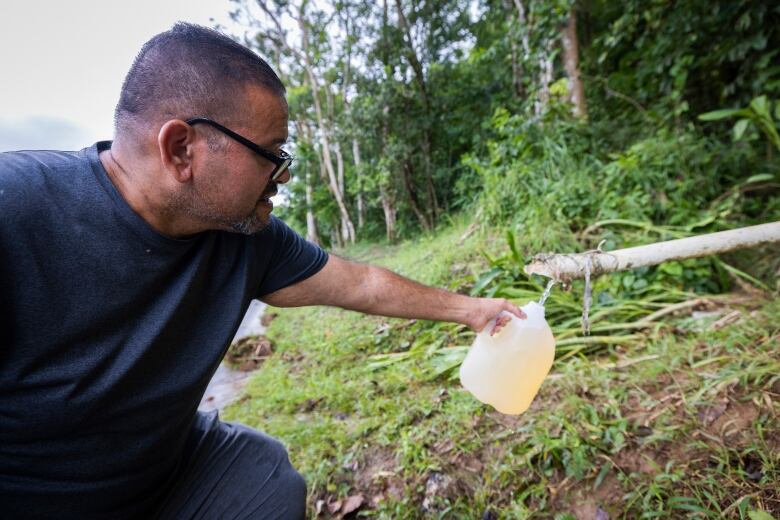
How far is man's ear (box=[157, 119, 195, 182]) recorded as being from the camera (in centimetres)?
99

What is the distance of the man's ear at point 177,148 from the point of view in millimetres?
989

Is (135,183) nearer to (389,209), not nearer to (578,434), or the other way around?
(578,434)

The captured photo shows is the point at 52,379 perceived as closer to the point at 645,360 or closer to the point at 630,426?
the point at 630,426

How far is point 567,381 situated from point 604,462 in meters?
0.54

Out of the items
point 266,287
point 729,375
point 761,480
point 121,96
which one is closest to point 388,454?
point 266,287

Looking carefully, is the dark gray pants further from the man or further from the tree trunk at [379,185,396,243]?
the tree trunk at [379,185,396,243]

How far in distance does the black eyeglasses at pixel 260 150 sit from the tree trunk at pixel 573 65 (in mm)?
4525

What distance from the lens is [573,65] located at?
4488 millimetres

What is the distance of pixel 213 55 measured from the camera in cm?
103

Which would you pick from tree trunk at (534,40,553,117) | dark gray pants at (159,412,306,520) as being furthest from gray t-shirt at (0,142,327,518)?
tree trunk at (534,40,553,117)

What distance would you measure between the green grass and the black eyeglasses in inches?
58.4

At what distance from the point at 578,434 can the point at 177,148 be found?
1953 mm

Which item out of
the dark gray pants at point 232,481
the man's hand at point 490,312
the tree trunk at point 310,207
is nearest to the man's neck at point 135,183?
the dark gray pants at point 232,481

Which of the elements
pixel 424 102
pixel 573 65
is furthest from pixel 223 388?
pixel 424 102
